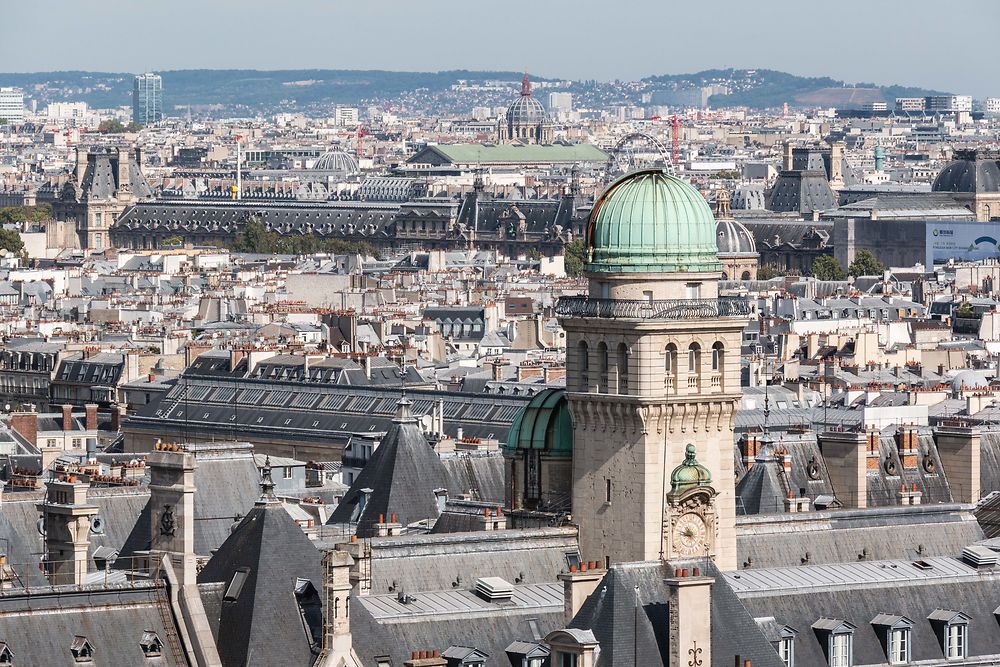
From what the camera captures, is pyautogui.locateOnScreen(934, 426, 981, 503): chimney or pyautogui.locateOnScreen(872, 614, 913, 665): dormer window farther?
pyautogui.locateOnScreen(934, 426, 981, 503): chimney

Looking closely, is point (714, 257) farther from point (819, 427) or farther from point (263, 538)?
point (819, 427)

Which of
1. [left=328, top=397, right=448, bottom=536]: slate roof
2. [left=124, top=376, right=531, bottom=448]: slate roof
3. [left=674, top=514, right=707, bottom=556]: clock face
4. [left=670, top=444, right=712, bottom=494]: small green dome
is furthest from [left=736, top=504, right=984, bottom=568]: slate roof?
[left=124, top=376, right=531, bottom=448]: slate roof

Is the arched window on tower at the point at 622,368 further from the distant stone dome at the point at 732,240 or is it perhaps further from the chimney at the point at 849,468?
the distant stone dome at the point at 732,240

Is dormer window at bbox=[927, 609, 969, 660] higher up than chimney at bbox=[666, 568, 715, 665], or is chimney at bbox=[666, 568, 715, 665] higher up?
chimney at bbox=[666, 568, 715, 665]

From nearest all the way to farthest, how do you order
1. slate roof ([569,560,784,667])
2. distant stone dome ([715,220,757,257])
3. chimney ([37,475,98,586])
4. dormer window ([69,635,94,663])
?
dormer window ([69,635,94,663]) < slate roof ([569,560,784,667]) < chimney ([37,475,98,586]) < distant stone dome ([715,220,757,257])

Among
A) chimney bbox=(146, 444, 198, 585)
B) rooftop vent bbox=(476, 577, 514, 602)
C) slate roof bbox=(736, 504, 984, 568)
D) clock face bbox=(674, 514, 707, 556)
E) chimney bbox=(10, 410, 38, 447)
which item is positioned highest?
chimney bbox=(146, 444, 198, 585)

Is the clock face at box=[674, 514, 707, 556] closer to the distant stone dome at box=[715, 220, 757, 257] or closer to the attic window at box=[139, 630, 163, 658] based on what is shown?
the attic window at box=[139, 630, 163, 658]

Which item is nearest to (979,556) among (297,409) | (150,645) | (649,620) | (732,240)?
(649,620)
